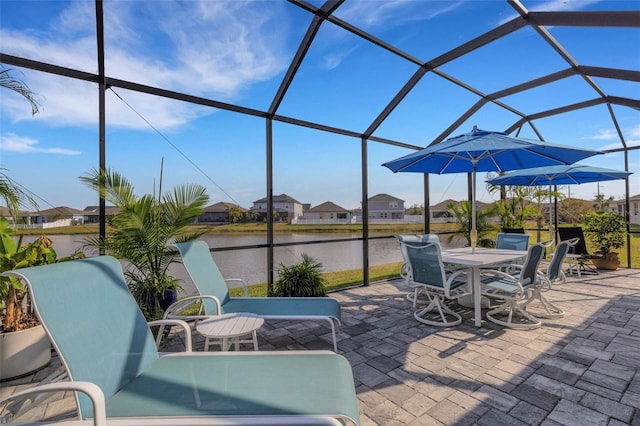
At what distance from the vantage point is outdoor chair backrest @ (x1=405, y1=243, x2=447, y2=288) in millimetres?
3863

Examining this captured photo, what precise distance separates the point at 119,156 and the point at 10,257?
1487 millimetres

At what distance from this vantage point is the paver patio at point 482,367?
7.42 feet

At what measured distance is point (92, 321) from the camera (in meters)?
1.69

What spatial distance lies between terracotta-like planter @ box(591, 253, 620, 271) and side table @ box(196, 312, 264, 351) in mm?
9166

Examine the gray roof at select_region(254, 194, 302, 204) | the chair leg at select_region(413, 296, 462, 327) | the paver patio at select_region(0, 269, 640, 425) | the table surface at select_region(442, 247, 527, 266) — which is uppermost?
the gray roof at select_region(254, 194, 302, 204)

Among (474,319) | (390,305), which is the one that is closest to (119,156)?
(390,305)

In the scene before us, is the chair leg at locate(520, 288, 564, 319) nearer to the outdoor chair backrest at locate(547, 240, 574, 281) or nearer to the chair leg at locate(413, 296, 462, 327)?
the outdoor chair backrest at locate(547, 240, 574, 281)

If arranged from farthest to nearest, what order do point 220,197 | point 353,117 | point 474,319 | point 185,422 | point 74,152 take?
point 353,117 < point 220,197 < point 474,319 < point 74,152 < point 185,422

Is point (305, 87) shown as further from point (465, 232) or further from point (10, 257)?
point (465, 232)

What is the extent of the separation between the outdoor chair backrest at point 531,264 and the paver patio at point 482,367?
619 millimetres

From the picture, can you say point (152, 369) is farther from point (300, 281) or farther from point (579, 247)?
point (579, 247)

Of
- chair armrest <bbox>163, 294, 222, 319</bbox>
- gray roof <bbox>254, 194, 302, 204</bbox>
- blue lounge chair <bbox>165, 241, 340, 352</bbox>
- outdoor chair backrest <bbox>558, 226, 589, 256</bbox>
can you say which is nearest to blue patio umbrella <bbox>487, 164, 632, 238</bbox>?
outdoor chair backrest <bbox>558, 226, 589, 256</bbox>

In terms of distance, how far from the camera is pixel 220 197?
15.2 ft

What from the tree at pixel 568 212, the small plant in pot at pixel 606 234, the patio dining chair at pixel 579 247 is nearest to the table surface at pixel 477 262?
the patio dining chair at pixel 579 247
